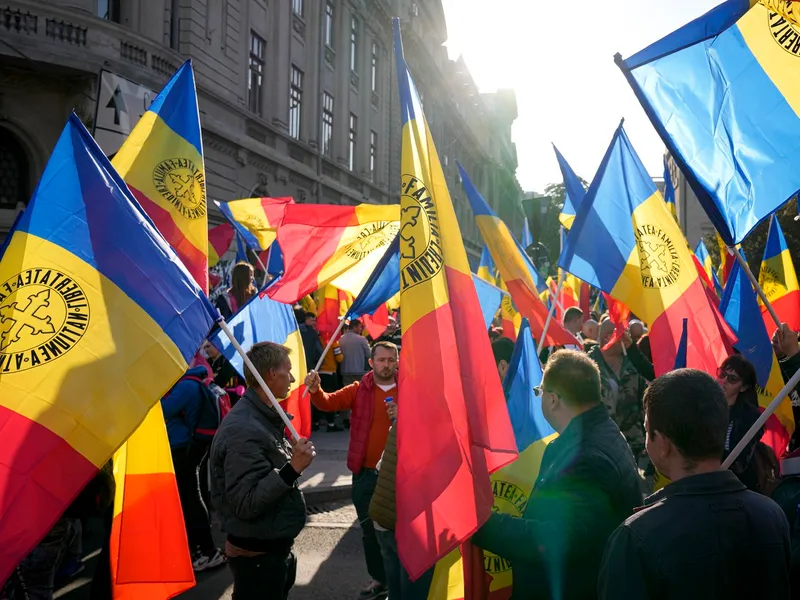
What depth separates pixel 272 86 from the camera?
22672 mm

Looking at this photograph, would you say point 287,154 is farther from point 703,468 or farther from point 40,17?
point 703,468

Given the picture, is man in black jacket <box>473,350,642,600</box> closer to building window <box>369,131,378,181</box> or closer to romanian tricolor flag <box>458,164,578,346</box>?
romanian tricolor flag <box>458,164,578,346</box>

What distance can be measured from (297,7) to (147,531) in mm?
24273

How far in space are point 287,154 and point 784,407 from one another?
20548mm

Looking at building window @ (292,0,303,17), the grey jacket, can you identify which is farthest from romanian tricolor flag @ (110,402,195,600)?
building window @ (292,0,303,17)

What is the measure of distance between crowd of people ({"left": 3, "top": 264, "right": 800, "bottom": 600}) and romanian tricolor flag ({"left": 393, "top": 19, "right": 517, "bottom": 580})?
0.20m

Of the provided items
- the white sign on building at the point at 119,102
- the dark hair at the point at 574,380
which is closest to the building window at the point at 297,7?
the white sign on building at the point at 119,102

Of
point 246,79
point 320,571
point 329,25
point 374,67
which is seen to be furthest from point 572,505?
point 374,67

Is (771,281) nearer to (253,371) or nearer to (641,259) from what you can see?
(641,259)

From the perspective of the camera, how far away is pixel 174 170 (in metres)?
4.30

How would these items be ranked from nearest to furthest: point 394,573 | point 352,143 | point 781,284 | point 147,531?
point 147,531, point 394,573, point 781,284, point 352,143

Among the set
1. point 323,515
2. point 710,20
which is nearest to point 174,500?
point 710,20

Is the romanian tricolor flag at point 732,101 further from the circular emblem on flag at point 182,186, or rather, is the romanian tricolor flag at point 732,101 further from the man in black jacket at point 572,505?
the circular emblem on flag at point 182,186

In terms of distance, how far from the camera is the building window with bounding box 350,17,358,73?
30.6 metres
